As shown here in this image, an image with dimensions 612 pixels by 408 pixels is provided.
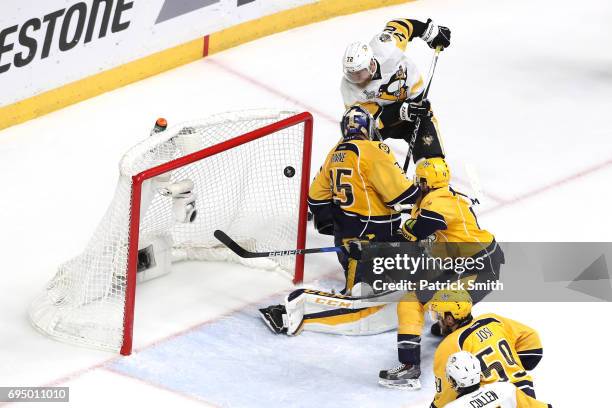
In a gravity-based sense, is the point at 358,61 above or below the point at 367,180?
above

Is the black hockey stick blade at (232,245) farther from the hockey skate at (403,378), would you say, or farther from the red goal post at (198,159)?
the hockey skate at (403,378)

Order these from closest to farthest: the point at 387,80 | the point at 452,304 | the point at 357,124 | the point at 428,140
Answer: the point at 452,304, the point at 357,124, the point at 387,80, the point at 428,140

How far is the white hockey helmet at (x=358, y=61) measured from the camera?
283 inches

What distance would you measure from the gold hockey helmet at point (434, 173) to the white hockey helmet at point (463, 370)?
1218 mm

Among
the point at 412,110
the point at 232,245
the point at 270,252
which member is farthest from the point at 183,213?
the point at 412,110

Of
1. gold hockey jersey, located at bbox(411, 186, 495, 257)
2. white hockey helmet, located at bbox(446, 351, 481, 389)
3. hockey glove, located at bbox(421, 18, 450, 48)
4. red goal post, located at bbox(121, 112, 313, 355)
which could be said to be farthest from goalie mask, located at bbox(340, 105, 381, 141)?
white hockey helmet, located at bbox(446, 351, 481, 389)

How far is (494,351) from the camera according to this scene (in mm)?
6047

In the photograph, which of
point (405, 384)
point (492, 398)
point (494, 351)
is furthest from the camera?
point (405, 384)

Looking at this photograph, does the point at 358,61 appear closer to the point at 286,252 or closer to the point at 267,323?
the point at 286,252

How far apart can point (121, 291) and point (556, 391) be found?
1821mm

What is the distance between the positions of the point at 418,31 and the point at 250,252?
1.45 m

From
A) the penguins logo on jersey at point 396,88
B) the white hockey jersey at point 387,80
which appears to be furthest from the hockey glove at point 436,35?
the penguins logo on jersey at point 396,88

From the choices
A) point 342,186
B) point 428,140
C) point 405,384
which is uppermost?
point 428,140

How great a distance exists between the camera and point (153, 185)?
266 inches
